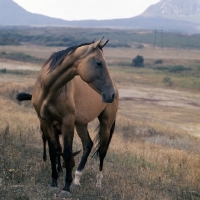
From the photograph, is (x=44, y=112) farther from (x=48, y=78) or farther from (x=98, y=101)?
(x=98, y=101)

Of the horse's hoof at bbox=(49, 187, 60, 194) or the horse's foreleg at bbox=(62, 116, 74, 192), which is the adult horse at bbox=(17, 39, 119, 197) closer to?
the horse's foreleg at bbox=(62, 116, 74, 192)

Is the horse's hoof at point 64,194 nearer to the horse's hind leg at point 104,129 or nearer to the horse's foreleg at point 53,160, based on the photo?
the horse's foreleg at point 53,160

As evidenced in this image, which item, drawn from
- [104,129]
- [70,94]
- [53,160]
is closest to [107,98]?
[70,94]

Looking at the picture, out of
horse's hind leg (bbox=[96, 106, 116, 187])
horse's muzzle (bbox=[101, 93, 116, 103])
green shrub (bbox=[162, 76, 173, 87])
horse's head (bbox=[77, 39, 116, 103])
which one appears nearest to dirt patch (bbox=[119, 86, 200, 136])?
green shrub (bbox=[162, 76, 173, 87])

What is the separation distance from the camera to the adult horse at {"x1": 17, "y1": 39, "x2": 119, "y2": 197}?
6.24 meters

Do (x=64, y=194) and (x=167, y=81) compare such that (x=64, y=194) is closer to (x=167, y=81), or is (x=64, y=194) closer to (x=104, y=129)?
(x=104, y=129)

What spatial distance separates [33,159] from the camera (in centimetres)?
855

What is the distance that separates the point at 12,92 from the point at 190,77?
99.0 ft

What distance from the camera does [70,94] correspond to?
22.7 ft

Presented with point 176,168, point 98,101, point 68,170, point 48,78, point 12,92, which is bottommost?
point 12,92

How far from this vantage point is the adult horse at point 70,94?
246 inches

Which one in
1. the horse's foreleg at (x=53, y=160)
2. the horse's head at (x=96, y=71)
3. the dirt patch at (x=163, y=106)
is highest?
the horse's head at (x=96, y=71)

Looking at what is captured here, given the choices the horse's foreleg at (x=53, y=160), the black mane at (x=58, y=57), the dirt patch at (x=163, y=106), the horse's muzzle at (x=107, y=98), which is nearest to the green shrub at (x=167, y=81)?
the dirt patch at (x=163, y=106)

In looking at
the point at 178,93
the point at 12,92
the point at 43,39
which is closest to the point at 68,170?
the point at 12,92
